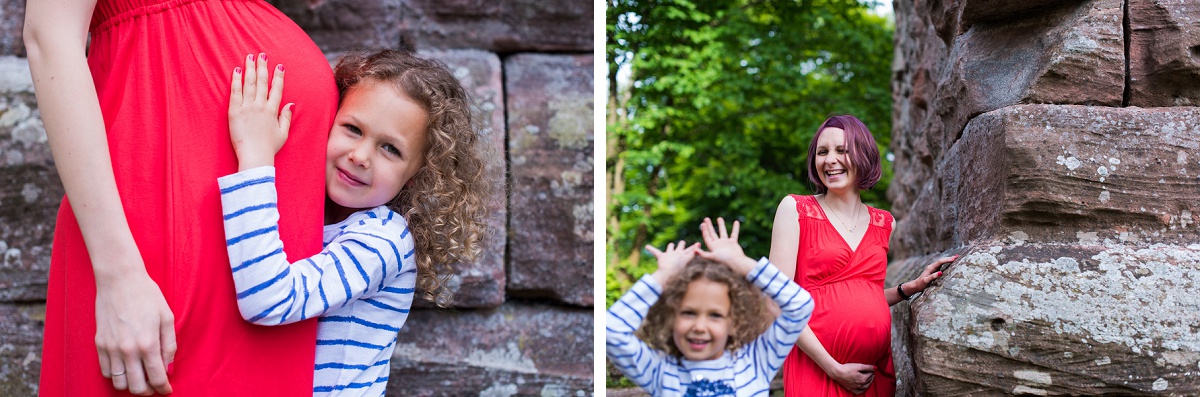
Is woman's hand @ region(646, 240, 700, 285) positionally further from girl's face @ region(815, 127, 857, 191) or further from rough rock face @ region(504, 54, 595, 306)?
rough rock face @ region(504, 54, 595, 306)

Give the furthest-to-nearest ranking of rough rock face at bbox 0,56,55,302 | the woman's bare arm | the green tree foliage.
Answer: the green tree foliage → rough rock face at bbox 0,56,55,302 → the woman's bare arm

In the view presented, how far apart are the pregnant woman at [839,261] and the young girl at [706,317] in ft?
1.30

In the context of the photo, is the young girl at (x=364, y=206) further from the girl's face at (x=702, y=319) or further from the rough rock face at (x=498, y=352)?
the rough rock face at (x=498, y=352)

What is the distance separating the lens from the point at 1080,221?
1.91 metres

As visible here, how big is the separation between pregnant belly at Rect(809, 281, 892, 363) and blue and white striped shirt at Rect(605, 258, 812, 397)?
1.34 feet

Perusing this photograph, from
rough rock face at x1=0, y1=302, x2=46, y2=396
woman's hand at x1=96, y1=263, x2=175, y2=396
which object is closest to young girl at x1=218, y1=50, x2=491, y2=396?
woman's hand at x1=96, y1=263, x2=175, y2=396

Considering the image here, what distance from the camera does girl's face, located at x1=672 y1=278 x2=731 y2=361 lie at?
158 centimetres

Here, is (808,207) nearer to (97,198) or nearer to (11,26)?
(97,198)

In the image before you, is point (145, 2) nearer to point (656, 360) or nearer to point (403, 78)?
point (403, 78)

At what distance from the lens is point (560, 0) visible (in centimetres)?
286

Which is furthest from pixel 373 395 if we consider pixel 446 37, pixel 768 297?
pixel 446 37

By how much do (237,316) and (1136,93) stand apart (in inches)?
80.0

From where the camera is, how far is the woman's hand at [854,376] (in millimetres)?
1988

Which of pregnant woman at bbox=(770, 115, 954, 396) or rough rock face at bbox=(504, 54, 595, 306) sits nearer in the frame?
pregnant woman at bbox=(770, 115, 954, 396)
